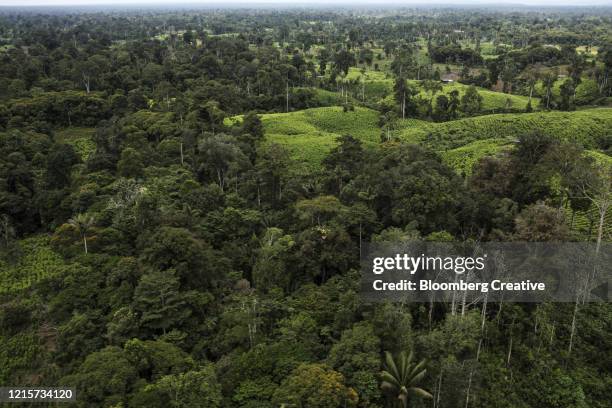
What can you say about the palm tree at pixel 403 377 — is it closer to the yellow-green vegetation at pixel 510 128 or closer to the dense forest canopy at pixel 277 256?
the dense forest canopy at pixel 277 256

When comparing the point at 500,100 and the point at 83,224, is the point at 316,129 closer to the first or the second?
the point at 500,100

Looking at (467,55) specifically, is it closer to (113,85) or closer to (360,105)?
(360,105)

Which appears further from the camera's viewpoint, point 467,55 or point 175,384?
point 467,55

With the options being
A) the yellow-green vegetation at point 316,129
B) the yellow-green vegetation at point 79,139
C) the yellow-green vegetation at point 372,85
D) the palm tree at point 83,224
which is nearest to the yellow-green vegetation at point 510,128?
the yellow-green vegetation at point 316,129

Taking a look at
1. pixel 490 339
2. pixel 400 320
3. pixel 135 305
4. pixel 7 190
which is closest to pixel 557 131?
pixel 490 339

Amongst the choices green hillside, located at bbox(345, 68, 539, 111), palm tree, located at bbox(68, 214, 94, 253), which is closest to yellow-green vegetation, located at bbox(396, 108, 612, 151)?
green hillside, located at bbox(345, 68, 539, 111)

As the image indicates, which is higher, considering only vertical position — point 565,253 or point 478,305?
point 565,253
